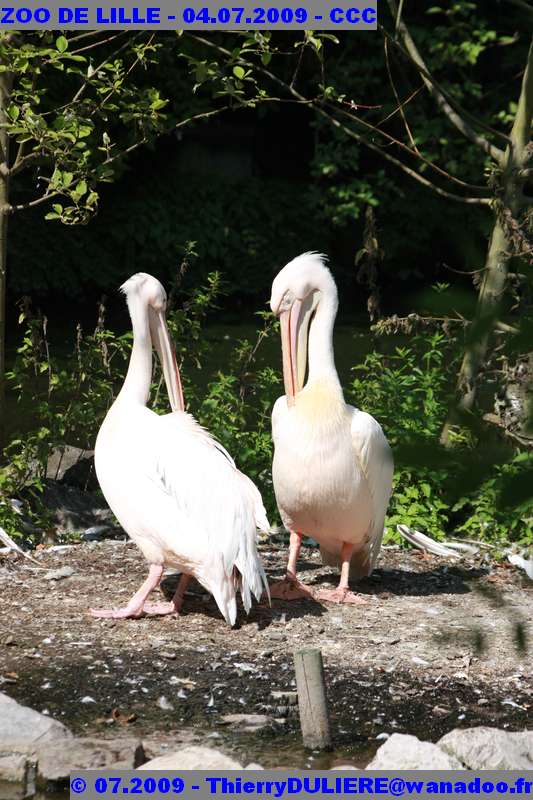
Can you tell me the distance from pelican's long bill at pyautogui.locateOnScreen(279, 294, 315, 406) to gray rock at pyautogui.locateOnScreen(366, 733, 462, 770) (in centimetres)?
221

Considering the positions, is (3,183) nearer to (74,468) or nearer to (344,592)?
(74,468)

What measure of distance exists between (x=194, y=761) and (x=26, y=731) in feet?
1.86

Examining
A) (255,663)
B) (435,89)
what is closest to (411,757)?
(255,663)

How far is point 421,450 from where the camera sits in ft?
3.99

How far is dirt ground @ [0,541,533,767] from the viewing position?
3.71 metres

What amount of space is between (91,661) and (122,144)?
34.8 feet

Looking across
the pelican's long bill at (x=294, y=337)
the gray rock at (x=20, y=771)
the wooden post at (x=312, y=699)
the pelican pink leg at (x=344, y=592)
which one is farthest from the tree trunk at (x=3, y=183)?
the wooden post at (x=312, y=699)

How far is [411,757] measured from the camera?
3.21 meters

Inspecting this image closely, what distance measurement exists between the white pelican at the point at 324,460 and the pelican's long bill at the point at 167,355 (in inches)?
19.9

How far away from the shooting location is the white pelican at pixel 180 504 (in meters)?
4.41

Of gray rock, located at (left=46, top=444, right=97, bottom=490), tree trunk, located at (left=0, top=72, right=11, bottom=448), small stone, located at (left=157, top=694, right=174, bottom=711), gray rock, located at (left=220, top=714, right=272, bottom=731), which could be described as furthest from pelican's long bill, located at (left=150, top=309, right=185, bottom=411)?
gray rock, located at (left=220, top=714, right=272, bottom=731)

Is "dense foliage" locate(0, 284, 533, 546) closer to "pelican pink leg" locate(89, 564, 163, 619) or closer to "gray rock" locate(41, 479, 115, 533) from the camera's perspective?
"gray rock" locate(41, 479, 115, 533)

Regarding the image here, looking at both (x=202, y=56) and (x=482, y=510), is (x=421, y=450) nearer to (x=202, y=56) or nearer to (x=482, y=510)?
(x=482, y=510)

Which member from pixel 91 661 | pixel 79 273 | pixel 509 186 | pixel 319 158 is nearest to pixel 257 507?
pixel 91 661
